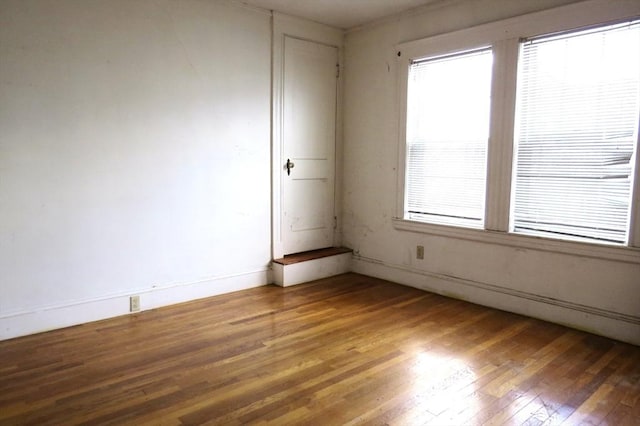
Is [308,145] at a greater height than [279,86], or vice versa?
[279,86]

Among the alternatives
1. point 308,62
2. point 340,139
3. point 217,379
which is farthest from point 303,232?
point 217,379

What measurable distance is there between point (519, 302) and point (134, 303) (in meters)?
3.07

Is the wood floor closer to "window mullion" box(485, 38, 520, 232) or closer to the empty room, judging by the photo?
the empty room

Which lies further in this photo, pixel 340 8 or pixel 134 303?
pixel 340 8

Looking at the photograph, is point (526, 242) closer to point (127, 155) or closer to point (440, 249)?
point (440, 249)

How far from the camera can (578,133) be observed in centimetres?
328

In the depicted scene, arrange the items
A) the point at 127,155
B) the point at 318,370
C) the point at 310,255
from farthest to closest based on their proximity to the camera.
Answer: the point at 310,255, the point at 127,155, the point at 318,370

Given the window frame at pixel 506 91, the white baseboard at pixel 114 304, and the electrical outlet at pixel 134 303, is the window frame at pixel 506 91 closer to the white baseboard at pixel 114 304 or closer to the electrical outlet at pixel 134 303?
the white baseboard at pixel 114 304

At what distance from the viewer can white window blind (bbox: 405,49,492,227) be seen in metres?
3.87

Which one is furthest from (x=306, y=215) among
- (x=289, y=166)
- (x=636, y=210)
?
(x=636, y=210)

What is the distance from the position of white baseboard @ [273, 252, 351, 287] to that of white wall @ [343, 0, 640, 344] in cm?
19

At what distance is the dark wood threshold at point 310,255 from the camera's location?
4.52 metres

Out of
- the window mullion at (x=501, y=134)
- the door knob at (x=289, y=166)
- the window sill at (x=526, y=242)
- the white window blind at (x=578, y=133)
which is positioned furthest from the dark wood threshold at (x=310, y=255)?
the white window blind at (x=578, y=133)

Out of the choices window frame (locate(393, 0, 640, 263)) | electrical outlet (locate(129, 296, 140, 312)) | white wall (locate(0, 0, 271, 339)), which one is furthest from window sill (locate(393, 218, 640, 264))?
electrical outlet (locate(129, 296, 140, 312))
